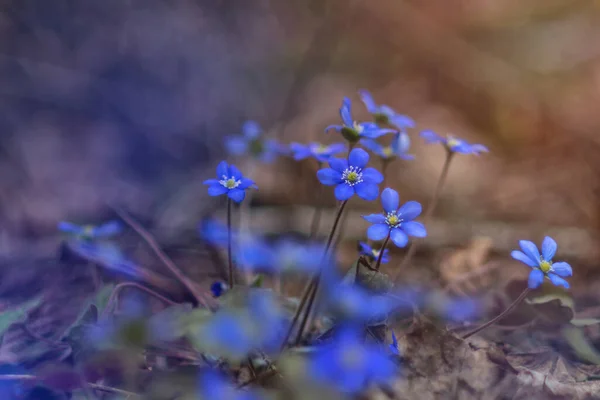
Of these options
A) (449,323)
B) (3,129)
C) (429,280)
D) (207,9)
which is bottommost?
(3,129)

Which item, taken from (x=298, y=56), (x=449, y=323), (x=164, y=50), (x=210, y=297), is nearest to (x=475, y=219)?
(x=449, y=323)

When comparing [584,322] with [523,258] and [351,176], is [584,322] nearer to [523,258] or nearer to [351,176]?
[523,258]

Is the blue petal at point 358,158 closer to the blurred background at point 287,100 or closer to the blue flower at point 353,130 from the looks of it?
the blue flower at point 353,130

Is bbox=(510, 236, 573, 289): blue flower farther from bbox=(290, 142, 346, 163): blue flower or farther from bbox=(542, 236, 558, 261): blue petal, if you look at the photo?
bbox=(290, 142, 346, 163): blue flower

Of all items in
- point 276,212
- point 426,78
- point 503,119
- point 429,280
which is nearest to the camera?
point 429,280

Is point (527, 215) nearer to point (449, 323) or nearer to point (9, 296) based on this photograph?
point (449, 323)

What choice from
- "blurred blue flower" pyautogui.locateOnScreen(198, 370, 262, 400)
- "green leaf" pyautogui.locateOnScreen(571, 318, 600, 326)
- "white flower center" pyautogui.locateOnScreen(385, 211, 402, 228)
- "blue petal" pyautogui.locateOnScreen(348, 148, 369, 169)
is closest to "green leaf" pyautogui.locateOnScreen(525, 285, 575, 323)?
"green leaf" pyautogui.locateOnScreen(571, 318, 600, 326)

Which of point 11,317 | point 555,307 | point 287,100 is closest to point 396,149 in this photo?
point 555,307
